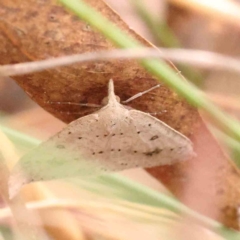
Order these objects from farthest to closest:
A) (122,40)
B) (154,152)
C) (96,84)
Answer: (154,152), (96,84), (122,40)

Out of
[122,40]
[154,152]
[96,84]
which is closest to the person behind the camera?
[122,40]

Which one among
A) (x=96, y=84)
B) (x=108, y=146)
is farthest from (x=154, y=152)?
(x=96, y=84)

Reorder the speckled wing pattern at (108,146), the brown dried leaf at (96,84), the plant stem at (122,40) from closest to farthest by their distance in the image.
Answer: the plant stem at (122,40)
the brown dried leaf at (96,84)
the speckled wing pattern at (108,146)

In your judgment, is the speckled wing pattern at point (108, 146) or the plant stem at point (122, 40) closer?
the plant stem at point (122, 40)

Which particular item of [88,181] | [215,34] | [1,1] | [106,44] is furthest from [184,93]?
[215,34]

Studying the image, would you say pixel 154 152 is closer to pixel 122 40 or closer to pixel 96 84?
pixel 96 84

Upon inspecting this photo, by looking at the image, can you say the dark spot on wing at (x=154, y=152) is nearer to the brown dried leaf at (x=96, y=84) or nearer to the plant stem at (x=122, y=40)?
the brown dried leaf at (x=96, y=84)

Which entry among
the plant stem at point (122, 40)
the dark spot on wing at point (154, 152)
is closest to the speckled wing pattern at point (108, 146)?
the dark spot on wing at point (154, 152)

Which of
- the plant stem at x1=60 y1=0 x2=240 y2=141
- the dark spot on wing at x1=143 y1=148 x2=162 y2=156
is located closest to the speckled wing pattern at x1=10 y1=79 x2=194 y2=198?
the dark spot on wing at x1=143 y1=148 x2=162 y2=156
